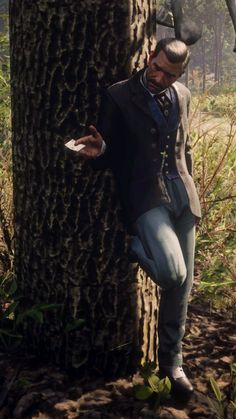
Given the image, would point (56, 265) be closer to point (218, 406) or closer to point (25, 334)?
point (25, 334)

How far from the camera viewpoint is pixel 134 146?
3.03 meters

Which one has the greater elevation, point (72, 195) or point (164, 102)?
point (164, 102)

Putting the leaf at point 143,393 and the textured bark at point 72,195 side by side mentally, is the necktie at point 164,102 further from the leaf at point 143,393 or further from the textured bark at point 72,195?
the leaf at point 143,393

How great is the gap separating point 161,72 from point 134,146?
41 centimetres

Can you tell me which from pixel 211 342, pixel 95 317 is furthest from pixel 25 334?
pixel 211 342

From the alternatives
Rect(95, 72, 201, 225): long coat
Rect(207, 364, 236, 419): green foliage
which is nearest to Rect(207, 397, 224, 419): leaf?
Rect(207, 364, 236, 419): green foliage

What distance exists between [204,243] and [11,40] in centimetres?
260

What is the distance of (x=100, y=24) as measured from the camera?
118 inches

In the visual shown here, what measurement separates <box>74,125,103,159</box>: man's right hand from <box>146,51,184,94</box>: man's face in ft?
1.23

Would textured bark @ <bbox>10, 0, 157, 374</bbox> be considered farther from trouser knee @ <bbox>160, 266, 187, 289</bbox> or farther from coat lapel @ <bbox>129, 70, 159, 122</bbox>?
trouser knee @ <bbox>160, 266, 187, 289</bbox>

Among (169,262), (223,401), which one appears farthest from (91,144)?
(223,401)

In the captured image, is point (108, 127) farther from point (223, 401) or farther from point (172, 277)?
point (223, 401)

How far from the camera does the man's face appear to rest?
2.87m

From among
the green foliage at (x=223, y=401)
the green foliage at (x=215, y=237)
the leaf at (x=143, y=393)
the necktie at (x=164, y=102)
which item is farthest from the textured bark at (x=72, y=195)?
the green foliage at (x=215, y=237)
